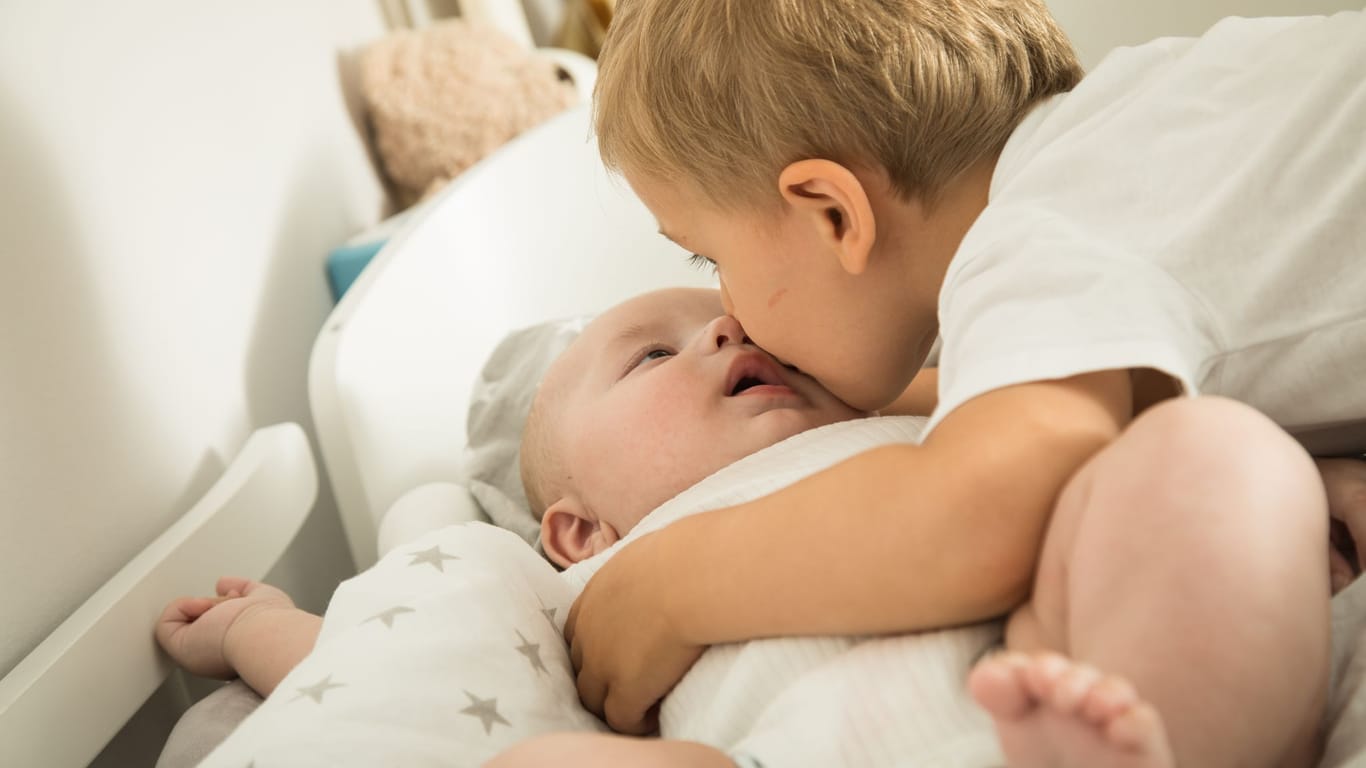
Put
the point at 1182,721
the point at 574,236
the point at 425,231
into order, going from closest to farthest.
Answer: the point at 1182,721 → the point at 425,231 → the point at 574,236

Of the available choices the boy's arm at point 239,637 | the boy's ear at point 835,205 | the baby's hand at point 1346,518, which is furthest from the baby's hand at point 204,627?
the baby's hand at point 1346,518

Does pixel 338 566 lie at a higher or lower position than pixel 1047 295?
lower

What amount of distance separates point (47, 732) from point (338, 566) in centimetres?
66

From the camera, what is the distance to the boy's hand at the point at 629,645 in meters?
0.73

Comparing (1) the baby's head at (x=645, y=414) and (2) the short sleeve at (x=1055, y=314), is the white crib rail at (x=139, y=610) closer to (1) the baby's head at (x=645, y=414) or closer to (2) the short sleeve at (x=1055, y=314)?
(1) the baby's head at (x=645, y=414)

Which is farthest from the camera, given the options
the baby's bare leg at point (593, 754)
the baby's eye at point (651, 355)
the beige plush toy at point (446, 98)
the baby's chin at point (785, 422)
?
the beige plush toy at point (446, 98)

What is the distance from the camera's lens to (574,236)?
1590 mm

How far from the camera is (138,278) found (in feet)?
3.49

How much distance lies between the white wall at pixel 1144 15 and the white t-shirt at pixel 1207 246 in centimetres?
87

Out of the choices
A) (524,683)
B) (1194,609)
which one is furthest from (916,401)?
(1194,609)

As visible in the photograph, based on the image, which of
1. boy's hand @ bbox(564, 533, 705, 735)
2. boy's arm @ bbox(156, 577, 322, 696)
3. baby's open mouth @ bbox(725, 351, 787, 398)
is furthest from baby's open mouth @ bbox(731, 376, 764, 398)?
boy's arm @ bbox(156, 577, 322, 696)

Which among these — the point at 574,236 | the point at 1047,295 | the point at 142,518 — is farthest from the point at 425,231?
the point at 1047,295

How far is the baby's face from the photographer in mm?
963

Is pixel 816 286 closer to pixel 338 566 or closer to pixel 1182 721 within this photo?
pixel 1182 721
